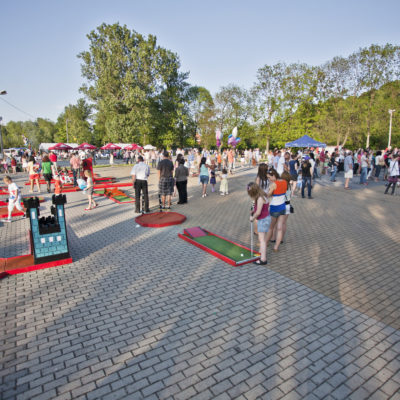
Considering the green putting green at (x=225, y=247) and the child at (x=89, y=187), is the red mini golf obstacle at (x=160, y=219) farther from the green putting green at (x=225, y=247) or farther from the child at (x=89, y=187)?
the child at (x=89, y=187)


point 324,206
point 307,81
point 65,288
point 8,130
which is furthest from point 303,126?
point 8,130

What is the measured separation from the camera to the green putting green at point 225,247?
617 cm

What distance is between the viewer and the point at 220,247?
674 centimetres

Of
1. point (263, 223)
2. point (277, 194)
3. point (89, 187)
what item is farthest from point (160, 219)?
point (263, 223)

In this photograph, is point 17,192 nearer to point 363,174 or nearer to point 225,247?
point 225,247

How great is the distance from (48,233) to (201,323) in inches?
150

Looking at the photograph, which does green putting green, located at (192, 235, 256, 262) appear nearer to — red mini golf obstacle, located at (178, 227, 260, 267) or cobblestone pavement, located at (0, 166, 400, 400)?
red mini golf obstacle, located at (178, 227, 260, 267)

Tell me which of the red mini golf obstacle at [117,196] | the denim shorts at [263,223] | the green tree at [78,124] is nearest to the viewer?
the denim shorts at [263,223]

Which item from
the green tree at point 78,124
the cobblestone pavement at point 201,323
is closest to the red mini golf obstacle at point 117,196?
the cobblestone pavement at point 201,323

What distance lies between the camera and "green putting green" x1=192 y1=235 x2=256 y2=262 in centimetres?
617

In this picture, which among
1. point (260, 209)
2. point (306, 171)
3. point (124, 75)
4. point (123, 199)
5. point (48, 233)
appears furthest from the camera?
point (124, 75)

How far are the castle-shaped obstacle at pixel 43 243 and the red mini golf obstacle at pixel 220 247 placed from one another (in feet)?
9.70

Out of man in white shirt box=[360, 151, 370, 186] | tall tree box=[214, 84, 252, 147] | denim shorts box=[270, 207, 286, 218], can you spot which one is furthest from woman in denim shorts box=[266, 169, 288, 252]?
tall tree box=[214, 84, 252, 147]

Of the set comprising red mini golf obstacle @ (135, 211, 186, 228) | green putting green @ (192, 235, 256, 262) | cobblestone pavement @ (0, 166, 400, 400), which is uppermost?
red mini golf obstacle @ (135, 211, 186, 228)
